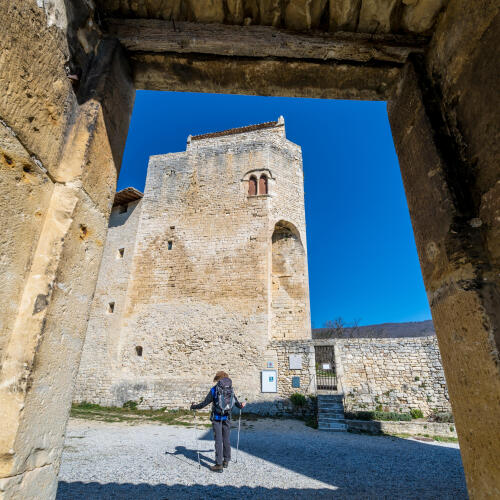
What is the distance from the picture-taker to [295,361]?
10.6m

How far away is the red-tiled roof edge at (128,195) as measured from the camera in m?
14.7

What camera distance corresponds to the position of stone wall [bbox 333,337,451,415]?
9266mm

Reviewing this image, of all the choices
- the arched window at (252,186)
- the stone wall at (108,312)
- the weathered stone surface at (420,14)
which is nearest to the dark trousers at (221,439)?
the weathered stone surface at (420,14)

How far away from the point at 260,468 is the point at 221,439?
0.74 m

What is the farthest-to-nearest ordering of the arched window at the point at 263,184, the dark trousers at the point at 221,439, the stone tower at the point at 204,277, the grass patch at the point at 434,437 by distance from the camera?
the arched window at the point at 263,184 < the stone tower at the point at 204,277 < the grass patch at the point at 434,437 < the dark trousers at the point at 221,439

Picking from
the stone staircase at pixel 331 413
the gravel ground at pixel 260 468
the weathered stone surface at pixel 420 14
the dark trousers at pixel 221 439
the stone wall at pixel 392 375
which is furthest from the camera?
the stone wall at pixel 392 375

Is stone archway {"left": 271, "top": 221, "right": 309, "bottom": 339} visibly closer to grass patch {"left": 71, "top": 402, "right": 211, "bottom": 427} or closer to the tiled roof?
grass patch {"left": 71, "top": 402, "right": 211, "bottom": 427}

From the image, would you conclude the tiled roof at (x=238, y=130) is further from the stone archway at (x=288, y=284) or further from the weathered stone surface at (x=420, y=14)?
the weathered stone surface at (x=420, y=14)

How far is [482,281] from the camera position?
1.24 metres

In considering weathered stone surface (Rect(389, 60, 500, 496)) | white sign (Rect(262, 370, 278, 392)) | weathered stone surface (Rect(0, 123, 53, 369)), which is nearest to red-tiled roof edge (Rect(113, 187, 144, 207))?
white sign (Rect(262, 370, 278, 392))

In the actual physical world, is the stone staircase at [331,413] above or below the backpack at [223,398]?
below

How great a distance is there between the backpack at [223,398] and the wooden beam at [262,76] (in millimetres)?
4087

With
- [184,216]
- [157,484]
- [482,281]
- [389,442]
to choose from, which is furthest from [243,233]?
[482,281]

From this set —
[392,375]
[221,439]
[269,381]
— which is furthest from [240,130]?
[221,439]
